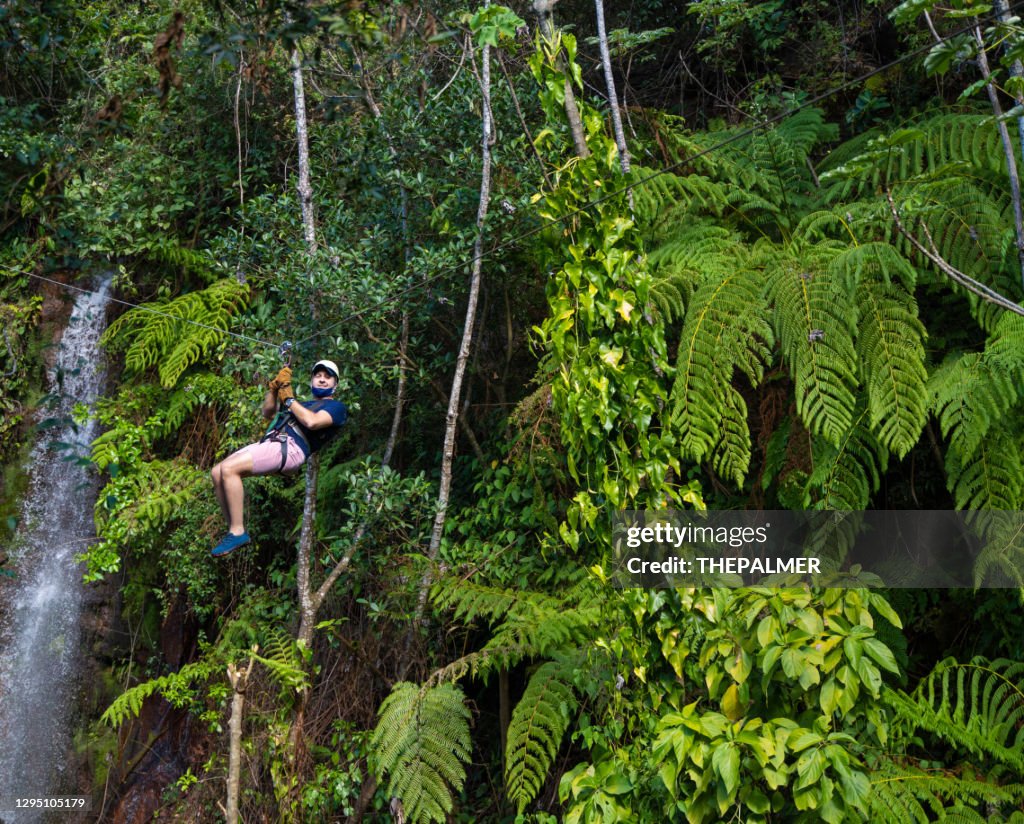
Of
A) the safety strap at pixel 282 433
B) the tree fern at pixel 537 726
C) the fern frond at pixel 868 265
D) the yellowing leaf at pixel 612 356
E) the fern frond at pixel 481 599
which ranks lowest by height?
the tree fern at pixel 537 726

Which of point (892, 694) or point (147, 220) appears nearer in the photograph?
point (892, 694)

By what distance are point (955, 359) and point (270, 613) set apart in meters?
4.49

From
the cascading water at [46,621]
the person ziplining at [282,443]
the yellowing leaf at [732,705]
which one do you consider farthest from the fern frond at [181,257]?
the yellowing leaf at [732,705]

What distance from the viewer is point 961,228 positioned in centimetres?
444

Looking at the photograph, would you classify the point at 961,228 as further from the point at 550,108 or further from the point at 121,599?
the point at 121,599

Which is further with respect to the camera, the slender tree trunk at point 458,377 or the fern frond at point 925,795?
the slender tree trunk at point 458,377

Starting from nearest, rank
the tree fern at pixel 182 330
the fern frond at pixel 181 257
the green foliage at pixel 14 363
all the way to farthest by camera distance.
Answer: the tree fern at pixel 182 330 → the fern frond at pixel 181 257 → the green foliage at pixel 14 363

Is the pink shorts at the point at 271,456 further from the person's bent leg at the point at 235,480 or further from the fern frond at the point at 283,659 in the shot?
the fern frond at the point at 283,659

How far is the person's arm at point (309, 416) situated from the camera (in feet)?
14.5

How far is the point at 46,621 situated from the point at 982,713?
654 centimetres

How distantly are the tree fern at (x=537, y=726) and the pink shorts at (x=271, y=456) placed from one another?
1.55 m

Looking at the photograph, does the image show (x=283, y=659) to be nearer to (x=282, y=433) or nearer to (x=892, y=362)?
(x=282, y=433)

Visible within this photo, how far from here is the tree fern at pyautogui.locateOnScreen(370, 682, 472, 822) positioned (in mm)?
4660

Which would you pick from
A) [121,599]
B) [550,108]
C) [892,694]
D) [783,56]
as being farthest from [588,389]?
[121,599]
